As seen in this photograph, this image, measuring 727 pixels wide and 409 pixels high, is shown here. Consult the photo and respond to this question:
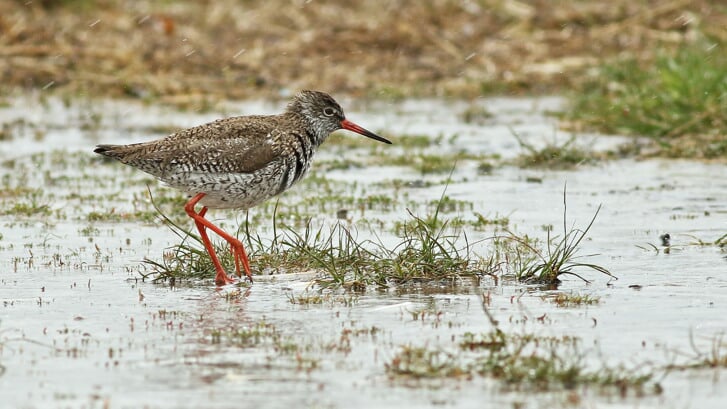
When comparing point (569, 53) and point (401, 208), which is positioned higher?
point (569, 53)

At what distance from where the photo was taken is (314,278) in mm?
9289

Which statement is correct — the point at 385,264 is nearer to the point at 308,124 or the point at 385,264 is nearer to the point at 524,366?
the point at 308,124

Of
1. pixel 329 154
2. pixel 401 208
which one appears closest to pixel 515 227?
pixel 401 208

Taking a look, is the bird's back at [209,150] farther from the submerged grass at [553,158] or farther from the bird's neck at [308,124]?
the submerged grass at [553,158]

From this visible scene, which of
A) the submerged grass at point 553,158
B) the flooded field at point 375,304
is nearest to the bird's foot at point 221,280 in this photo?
the flooded field at point 375,304

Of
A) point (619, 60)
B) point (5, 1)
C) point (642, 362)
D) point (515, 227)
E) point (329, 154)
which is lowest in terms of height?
point (642, 362)

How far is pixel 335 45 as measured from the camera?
22531 mm

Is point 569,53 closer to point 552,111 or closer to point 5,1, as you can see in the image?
point 552,111

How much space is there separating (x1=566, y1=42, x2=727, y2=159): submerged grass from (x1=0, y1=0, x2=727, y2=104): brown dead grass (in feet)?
10.4

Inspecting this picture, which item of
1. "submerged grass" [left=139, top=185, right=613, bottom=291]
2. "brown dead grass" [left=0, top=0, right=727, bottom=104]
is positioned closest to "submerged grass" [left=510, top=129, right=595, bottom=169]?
"submerged grass" [left=139, top=185, right=613, bottom=291]

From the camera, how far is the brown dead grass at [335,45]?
20859 mm

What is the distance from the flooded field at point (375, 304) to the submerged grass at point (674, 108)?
63cm

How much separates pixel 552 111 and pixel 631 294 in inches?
402

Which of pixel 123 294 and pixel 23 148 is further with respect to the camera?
pixel 23 148
